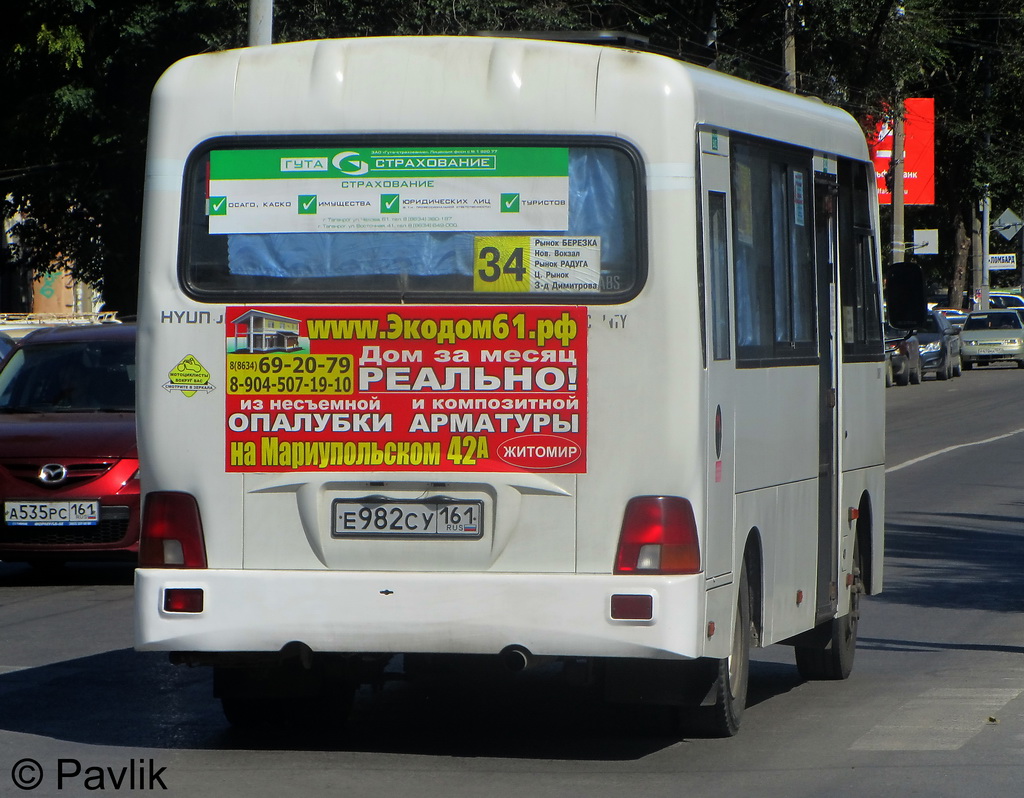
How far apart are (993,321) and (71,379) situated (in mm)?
40256

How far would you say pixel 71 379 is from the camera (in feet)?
44.3

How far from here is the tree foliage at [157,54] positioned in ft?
92.8

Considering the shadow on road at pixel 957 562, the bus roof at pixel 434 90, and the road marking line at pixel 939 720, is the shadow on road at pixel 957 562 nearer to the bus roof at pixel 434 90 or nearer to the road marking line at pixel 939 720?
the road marking line at pixel 939 720

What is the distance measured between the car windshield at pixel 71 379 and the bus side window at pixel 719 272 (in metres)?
7.15

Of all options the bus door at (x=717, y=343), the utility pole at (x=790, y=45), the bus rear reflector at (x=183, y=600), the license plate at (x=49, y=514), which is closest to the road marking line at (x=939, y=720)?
the bus door at (x=717, y=343)

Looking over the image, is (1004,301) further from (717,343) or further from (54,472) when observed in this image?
(717,343)

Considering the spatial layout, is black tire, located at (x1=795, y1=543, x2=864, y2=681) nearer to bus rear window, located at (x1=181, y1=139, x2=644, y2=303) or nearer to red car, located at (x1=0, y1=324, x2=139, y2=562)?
bus rear window, located at (x1=181, y1=139, x2=644, y2=303)

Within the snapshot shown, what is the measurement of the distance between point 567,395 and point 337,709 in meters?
2.02

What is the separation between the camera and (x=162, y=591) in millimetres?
6559

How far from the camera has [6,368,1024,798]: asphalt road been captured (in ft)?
21.0

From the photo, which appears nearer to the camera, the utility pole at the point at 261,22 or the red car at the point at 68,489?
the red car at the point at 68,489

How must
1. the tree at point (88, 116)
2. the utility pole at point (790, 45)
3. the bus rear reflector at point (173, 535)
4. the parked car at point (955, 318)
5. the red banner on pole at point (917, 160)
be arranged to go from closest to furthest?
the bus rear reflector at point (173, 535)
the utility pole at point (790, 45)
the tree at point (88, 116)
the red banner on pole at point (917, 160)
the parked car at point (955, 318)

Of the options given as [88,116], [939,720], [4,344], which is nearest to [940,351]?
[88,116]

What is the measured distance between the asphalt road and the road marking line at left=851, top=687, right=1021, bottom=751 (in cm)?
1
